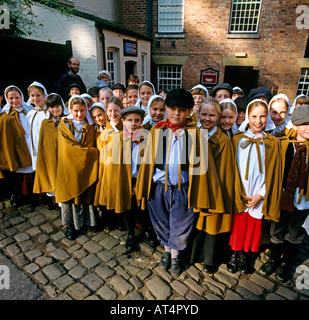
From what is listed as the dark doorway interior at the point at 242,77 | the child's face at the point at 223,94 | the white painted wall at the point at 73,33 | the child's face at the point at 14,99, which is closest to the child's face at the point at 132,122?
the child's face at the point at 223,94

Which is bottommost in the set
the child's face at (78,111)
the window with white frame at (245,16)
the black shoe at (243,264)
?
the black shoe at (243,264)

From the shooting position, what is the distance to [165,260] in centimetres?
298

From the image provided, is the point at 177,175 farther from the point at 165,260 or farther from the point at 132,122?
the point at 165,260

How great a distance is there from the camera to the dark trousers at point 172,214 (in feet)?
8.73

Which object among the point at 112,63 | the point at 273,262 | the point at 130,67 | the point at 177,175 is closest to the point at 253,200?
the point at 177,175

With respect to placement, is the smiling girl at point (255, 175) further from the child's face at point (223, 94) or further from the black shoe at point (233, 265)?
the child's face at point (223, 94)

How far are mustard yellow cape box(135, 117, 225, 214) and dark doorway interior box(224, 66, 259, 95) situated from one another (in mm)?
10974

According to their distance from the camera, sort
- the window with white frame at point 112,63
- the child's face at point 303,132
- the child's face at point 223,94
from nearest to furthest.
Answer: the child's face at point 303,132 → the child's face at point 223,94 → the window with white frame at point 112,63

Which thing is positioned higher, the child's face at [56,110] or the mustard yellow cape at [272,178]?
the child's face at [56,110]

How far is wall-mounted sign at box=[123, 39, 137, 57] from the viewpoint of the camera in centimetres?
1042

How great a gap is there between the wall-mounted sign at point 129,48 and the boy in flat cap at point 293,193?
9.67 meters

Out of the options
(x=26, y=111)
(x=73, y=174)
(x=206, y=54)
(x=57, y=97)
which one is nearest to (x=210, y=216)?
(x=73, y=174)

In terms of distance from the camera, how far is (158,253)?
3225 millimetres
